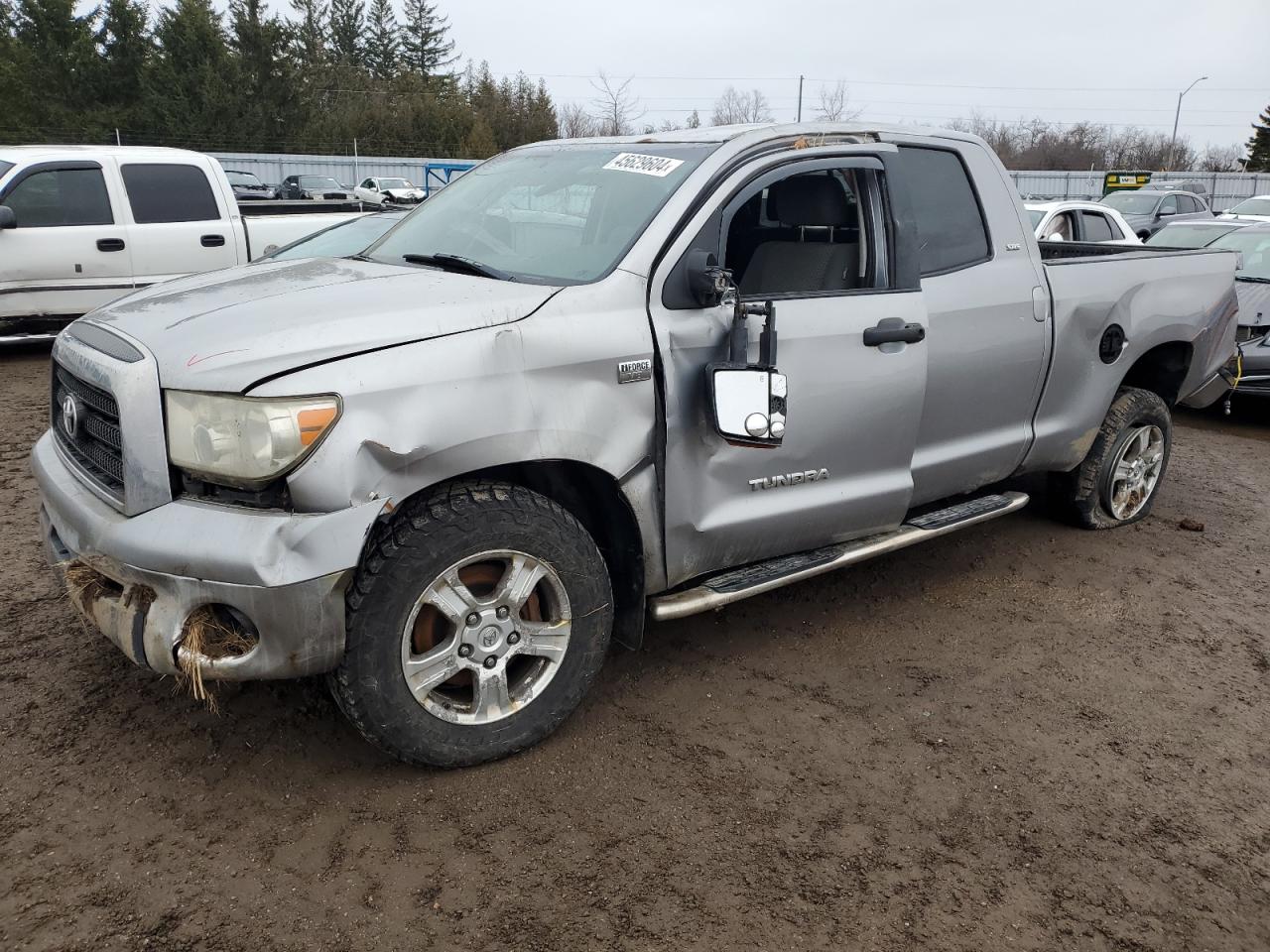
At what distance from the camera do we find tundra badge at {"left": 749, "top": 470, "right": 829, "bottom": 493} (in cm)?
336

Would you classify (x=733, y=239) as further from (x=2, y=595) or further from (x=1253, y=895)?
(x=2, y=595)

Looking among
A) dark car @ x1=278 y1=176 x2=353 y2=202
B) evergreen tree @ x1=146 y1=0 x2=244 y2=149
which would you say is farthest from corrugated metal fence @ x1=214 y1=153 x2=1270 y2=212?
dark car @ x1=278 y1=176 x2=353 y2=202

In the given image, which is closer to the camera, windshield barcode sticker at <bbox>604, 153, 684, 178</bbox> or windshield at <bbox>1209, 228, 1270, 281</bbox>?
windshield barcode sticker at <bbox>604, 153, 684, 178</bbox>

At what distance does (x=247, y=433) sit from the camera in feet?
8.18

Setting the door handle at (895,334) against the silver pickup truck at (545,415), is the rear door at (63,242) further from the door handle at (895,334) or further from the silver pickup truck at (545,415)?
the door handle at (895,334)

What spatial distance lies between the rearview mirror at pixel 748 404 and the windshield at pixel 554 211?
0.51 meters

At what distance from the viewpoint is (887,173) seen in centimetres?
375

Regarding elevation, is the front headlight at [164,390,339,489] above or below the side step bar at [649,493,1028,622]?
above

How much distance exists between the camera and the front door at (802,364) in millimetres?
3143

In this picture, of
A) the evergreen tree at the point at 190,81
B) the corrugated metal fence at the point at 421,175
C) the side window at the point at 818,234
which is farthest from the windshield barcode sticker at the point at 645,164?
the evergreen tree at the point at 190,81

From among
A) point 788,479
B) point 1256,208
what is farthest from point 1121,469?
point 1256,208

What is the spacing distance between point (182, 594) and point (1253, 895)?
9.42 feet

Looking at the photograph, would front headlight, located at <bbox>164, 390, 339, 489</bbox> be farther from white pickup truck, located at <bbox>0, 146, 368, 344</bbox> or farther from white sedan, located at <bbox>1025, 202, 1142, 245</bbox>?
white sedan, located at <bbox>1025, 202, 1142, 245</bbox>

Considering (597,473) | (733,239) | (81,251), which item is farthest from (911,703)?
(81,251)
